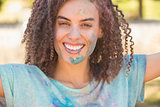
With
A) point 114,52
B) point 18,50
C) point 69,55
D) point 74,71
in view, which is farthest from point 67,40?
point 18,50

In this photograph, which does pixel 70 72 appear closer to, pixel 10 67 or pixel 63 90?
pixel 63 90

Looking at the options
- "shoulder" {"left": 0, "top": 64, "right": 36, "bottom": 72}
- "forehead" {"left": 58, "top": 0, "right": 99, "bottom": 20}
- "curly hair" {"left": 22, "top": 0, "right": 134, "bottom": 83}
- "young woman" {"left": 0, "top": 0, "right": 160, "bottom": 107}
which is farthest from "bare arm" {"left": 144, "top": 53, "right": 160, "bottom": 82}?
"shoulder" {"left": 0, "top": 64, "right": 36, "bottom": 72}

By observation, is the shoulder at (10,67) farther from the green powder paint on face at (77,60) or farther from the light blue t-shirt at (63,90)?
the green powder paint on face at (77,60)

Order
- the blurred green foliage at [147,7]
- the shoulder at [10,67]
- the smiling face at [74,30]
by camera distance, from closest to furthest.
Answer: the shoulder at [10,67], the smiling face at [74,30], the blurred green foliage at [147,7]

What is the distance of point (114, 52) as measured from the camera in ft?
7.45

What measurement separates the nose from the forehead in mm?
70

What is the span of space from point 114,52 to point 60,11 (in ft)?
1.68

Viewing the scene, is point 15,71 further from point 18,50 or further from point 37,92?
point 18,50

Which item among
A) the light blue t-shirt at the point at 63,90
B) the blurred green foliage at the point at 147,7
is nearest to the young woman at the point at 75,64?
the light blue t-shirt at the point at 63,90

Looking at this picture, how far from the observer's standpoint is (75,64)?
6.92 feet

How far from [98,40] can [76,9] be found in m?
0.40

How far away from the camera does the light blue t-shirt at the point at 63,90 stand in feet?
6.21

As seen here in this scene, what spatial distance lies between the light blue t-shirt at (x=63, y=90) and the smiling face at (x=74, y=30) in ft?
0.65

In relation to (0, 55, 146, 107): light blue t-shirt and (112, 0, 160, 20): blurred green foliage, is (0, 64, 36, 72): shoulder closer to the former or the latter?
(0, 55, 146, 107): light blue t-shirt
